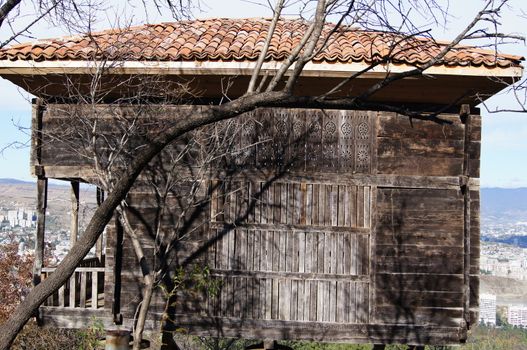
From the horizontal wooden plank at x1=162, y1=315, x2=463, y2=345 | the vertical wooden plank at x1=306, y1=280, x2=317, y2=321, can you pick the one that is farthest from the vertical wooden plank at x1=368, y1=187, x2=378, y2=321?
the vertical wooden plank at x1=306, y1=280, x2=317, y2=321

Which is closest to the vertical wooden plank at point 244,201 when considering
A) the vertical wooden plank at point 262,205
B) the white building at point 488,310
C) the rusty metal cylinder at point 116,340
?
the vertical wooden plank at point 262,205

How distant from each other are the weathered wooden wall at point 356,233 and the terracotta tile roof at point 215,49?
0.87 metres

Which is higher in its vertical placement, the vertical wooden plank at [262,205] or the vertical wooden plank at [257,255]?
the vertical wooden plank at [262,205]

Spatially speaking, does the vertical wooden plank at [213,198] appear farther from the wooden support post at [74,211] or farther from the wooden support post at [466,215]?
the wooden support post at [74,211]

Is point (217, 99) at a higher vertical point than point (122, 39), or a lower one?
lower

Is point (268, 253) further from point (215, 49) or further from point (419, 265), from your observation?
point (215, 49)

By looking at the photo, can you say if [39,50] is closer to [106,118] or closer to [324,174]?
[106,118]

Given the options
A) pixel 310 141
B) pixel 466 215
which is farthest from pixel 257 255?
pixel 466 215

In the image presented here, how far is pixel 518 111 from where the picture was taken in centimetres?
524

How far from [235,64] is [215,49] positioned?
38 centimetres

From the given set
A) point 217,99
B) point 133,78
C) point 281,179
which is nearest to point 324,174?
point 281,179

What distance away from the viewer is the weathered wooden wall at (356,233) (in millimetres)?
8406

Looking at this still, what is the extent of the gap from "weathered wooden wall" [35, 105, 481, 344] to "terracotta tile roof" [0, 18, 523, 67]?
0.87 metres

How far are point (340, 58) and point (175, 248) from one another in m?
3.19
